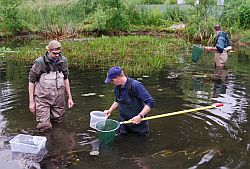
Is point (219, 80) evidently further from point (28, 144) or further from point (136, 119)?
point (28, 144)

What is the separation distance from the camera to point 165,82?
1142 centimetres

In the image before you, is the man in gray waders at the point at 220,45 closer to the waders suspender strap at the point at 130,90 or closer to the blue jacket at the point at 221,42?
the blue jacket at the point at 221,42

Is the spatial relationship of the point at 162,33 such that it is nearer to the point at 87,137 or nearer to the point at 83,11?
the point at 83,11

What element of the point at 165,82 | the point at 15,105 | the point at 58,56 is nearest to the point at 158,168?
the point at 58,56

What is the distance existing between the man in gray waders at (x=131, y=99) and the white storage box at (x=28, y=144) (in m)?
1.19

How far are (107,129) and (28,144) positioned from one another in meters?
1.31

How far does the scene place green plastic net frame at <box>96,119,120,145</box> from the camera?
6.14m

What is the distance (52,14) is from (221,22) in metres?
10.7

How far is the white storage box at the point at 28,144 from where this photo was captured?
605 cm

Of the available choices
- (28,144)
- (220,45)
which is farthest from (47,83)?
(220,45)

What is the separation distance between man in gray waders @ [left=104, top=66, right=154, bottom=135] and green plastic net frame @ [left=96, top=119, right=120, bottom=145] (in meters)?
0.19

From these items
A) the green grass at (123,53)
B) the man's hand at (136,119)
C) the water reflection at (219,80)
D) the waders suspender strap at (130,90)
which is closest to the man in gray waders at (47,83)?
the waders suspender strap at (130,90)

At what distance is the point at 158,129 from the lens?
743 centimetres

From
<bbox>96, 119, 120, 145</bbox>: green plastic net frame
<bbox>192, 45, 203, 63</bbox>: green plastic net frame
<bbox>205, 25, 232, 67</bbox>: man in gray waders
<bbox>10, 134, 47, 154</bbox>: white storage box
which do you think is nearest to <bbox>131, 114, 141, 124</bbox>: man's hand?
<bbox>96, 119, 120, 145</bbox>: green plastic net frame
